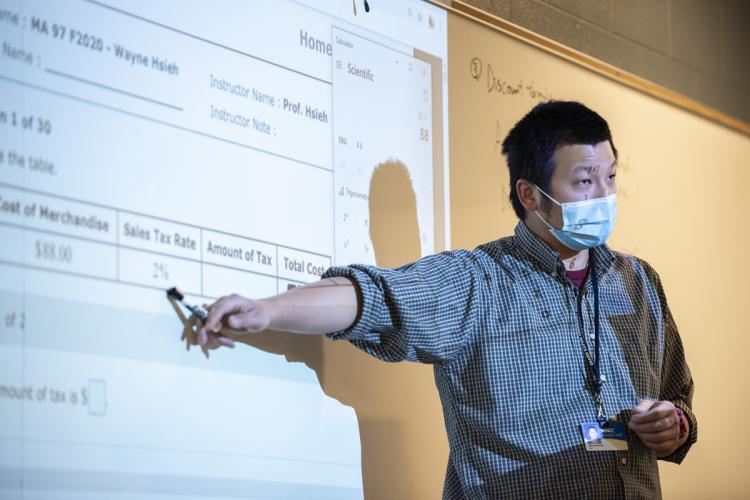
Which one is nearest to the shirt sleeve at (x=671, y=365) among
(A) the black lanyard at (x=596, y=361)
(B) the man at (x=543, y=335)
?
(B) the man at (x=543, y=335)

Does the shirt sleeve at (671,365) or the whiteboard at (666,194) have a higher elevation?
the whiteboard at (666,194)

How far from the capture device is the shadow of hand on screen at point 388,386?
79.1 inches

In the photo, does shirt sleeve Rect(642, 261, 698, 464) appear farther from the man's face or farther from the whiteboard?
the whiteboard

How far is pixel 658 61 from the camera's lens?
3.19 meters

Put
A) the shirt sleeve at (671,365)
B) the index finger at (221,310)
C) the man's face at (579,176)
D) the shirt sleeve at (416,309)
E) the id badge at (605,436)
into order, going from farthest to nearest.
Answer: the shirt sleeve at (671,365) < the man's face at (579,176) < the id badge at (605,436) < the shirt sleeve at (416,309) < the index finger at (221,310)

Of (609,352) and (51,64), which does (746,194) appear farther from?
(51,64)

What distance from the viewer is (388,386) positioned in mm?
2135

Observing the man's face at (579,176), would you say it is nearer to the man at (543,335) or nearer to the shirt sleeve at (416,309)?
the man at (543,335)

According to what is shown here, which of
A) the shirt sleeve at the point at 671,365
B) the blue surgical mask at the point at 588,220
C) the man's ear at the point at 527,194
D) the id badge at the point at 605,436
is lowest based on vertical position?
the id badge at the point at 605,436

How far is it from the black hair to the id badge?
428mm

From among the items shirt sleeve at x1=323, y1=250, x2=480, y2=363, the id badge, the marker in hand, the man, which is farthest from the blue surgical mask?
the marker in hand

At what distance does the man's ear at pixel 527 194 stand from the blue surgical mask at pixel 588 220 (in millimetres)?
75

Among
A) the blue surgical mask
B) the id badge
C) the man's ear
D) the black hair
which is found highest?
the black hair

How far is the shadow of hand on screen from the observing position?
201 centimetres
